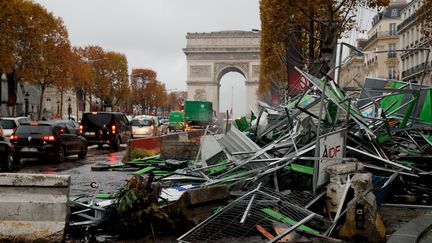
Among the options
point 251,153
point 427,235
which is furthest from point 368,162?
point 427,235

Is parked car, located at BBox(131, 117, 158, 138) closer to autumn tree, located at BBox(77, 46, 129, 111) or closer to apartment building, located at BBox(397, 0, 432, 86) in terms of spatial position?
apartment building, located at BBox(397, 0, 432, 86)

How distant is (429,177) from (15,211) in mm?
6794

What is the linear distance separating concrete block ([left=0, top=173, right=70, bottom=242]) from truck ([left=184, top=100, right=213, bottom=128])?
43.9 metres

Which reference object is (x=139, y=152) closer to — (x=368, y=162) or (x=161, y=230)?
(x=368, y=162)

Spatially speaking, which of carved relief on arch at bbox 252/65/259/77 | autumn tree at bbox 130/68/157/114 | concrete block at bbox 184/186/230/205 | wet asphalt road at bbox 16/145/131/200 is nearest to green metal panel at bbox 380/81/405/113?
wet asphalt road at bbox 16/145/131/200

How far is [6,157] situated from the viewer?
15.2 metres

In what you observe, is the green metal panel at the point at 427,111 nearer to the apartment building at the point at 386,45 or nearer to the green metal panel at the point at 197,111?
the green metal panel at the point at 197,111

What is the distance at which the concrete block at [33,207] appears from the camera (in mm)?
6188

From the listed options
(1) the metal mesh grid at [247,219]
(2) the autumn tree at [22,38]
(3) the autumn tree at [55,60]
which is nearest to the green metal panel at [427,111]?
(1) the metal mesh grid at [247,219]

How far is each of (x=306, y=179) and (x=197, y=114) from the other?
42816 millimetres

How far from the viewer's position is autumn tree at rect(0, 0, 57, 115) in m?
38.0

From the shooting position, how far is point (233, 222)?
6.71m

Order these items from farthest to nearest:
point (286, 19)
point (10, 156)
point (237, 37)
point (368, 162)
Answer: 1. point (237, 37)
2. point (286, 19)
3. point (10, 156)
4. point (368, 162)

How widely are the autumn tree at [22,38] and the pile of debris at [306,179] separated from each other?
1164 inches
